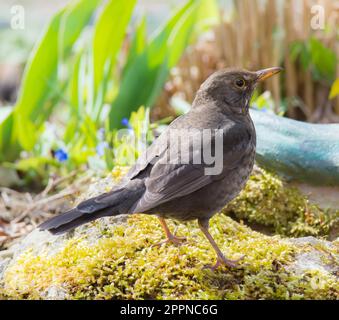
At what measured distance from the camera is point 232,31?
609 cm

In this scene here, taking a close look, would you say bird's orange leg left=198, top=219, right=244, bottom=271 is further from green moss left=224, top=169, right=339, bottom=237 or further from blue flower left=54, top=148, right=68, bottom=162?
blue flower left=54, top=148, right=68, bottom=162

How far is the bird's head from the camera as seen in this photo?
3.55 meters

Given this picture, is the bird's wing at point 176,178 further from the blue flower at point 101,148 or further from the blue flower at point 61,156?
the blue flower at point 61,156

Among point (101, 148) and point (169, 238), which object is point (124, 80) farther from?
point (169, 238)

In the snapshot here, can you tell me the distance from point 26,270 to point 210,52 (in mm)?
3505

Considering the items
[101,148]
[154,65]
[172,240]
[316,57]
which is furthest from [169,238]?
[316,57]

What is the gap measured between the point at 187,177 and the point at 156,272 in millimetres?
469

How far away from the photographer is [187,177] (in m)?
3.19

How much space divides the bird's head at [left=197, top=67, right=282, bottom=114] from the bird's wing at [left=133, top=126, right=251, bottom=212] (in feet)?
1.02

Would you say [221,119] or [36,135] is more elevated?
[221,119]

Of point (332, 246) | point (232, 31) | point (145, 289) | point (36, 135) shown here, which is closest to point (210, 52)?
point (232, 31)

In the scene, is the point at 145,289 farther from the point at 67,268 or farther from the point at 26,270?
the point at 26,270

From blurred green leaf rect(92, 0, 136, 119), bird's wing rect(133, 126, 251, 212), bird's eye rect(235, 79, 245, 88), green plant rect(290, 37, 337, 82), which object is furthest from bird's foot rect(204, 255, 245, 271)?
green plant rect(290, 37, 337, 82)
